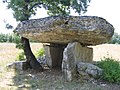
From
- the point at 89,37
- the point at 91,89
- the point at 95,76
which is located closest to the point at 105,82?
the point at 95,76

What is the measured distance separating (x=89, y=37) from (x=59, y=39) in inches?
47.5

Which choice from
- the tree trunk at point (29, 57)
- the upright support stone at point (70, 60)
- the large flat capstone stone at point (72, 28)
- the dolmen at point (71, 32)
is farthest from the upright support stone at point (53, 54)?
the upright support stone at point (70, 60)

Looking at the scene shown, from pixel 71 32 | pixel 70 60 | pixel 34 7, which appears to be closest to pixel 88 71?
pixel 70 60

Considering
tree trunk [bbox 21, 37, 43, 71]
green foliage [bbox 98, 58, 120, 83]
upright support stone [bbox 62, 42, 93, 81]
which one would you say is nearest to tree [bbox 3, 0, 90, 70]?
tree trunk [bbox 21, 37, 43, 71]

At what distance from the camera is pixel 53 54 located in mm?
12242

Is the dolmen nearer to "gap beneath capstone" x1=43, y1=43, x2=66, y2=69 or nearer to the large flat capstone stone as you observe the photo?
the large flat capstone stone

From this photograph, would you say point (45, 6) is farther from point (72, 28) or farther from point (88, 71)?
point (88, 71)

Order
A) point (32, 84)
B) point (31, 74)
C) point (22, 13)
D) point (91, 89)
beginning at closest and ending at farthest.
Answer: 1. point (91, 89)
2. point (32, 84)
3. point (31, 74)
4. point (22, 13)

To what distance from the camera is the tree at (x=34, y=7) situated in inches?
432

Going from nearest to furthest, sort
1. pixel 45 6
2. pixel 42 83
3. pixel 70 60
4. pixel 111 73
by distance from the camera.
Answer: pixel 42 83 → pixel 111 73 → pixel 70 60 → pixel 45 6

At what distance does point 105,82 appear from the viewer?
9297 mm

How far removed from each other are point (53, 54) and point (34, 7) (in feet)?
7.04

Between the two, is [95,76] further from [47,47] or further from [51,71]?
[47,47]

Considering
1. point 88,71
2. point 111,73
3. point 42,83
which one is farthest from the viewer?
point 88,71
